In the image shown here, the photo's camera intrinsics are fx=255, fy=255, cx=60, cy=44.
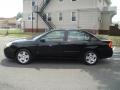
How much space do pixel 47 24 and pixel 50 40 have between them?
27.5 meters

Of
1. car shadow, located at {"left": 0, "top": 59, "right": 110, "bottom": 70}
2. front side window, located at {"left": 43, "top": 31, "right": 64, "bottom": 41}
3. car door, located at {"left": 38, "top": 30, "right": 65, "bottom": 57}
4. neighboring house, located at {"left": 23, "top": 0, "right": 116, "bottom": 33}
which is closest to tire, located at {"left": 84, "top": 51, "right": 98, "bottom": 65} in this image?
car shadow, located at {"left": 0, "top": 59, "right": 110, "bottom": 70}

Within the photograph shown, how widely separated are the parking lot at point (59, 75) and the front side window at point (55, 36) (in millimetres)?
1051

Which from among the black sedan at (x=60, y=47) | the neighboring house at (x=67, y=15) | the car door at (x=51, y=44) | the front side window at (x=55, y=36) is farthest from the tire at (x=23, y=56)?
the neighboring house at (x=67, y=15)

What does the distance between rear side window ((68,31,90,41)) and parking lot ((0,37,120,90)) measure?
3.51ft

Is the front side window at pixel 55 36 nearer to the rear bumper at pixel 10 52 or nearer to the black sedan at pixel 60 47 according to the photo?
the black sedan at pixel 60 47

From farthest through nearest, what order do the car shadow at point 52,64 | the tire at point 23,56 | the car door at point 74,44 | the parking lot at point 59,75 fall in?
the car door at point 74,44 < the tire at point 23,56 < the car shadow at point 52,64 < the parking lot at point 59,75

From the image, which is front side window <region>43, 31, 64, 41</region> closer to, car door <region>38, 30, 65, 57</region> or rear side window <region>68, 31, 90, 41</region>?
car door <region>38, 30, 65, 57</region>

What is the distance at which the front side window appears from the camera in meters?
10.6

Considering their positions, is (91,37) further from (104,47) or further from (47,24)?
(47,24)

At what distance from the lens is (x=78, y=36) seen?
10.8 metres

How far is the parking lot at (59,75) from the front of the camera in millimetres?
7284

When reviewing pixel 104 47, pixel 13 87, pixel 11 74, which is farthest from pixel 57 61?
pixel 13 87

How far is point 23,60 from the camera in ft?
34.4

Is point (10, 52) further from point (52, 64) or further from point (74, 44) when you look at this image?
point (74, 44)
